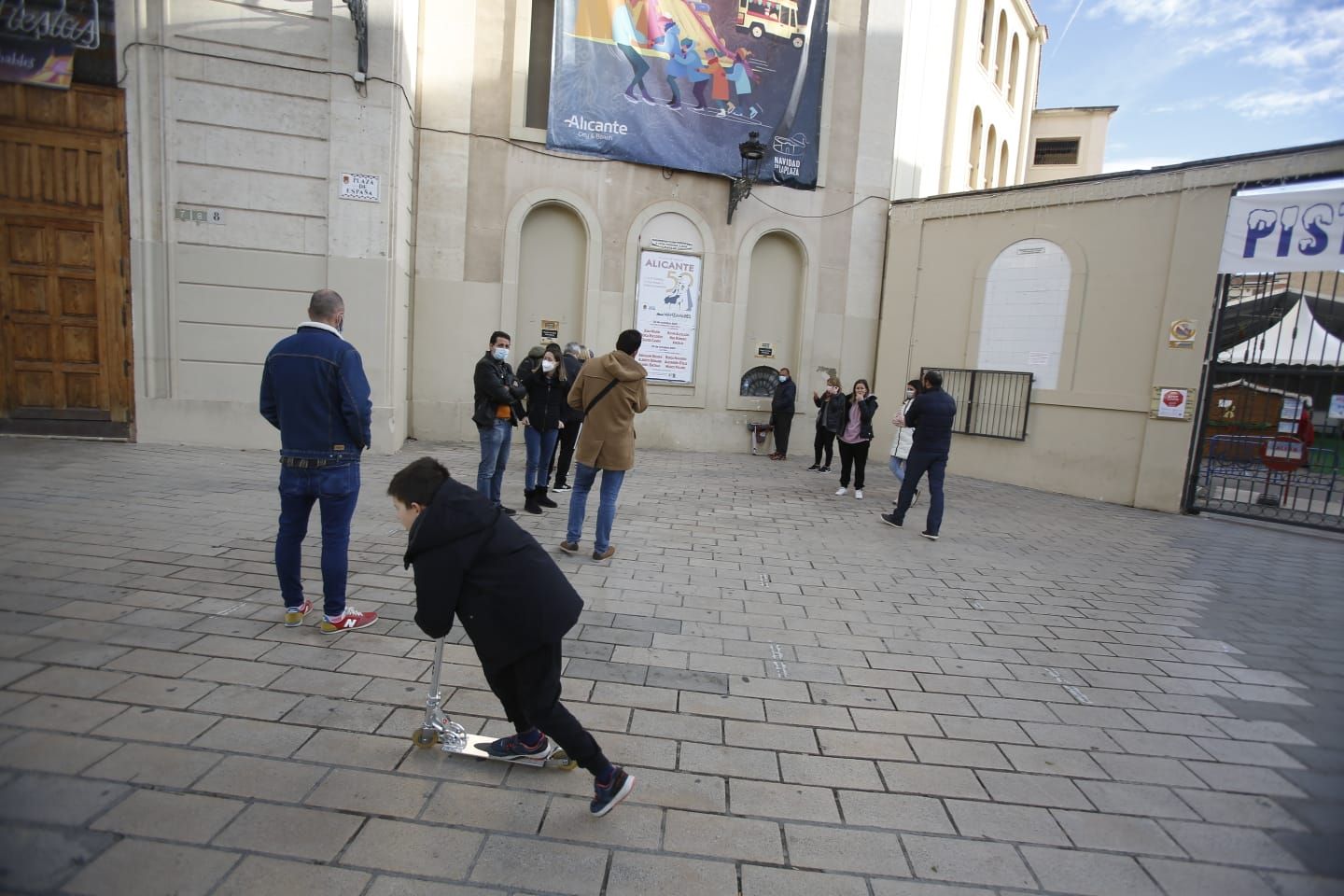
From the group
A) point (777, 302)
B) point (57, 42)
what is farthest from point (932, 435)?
point (57, 42)

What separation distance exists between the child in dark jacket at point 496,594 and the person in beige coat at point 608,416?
3.11 metres

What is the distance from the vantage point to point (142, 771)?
2.66m

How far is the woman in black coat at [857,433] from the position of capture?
9680 millimetres

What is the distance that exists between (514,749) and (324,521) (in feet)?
6.27

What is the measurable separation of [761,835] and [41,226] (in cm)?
1117

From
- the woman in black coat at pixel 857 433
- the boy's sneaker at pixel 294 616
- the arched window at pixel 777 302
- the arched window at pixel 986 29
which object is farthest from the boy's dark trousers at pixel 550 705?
the arched window at pixel 986 29

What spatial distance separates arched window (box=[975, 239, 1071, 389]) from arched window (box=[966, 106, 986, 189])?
26.5ft

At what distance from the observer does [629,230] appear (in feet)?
41.4

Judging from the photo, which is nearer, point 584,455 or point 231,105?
point 584,455

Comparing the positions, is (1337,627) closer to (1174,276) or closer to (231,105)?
(1174,276)

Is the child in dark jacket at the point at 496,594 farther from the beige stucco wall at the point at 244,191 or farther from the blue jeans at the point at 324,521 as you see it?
the beige stucco wall at the point at 244,191

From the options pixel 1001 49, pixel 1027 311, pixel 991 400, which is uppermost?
pixel 1001 49

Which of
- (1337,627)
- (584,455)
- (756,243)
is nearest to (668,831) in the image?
(584,455)

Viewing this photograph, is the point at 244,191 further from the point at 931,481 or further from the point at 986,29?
the point at 986,29
